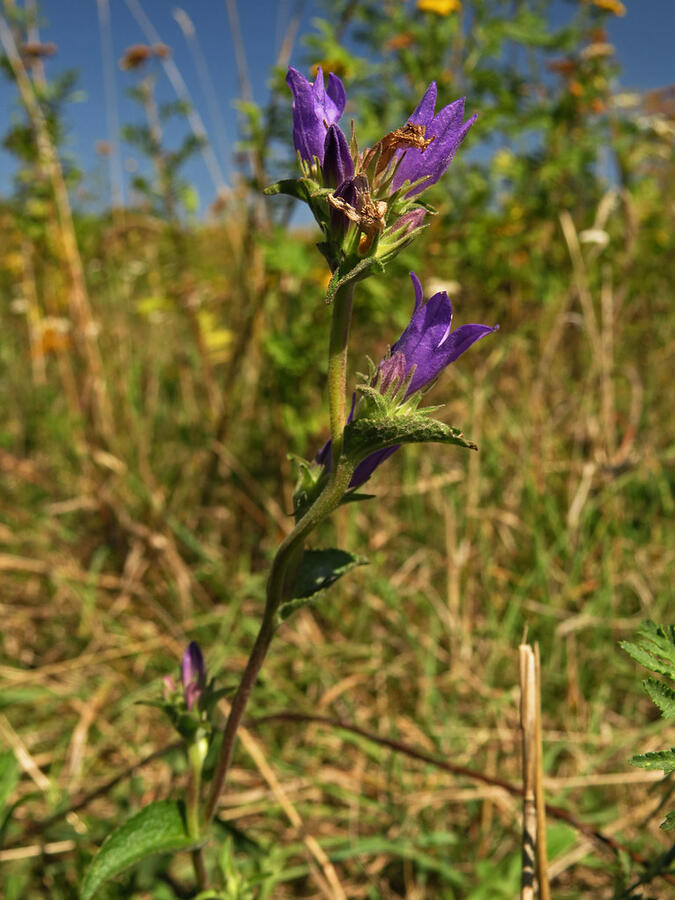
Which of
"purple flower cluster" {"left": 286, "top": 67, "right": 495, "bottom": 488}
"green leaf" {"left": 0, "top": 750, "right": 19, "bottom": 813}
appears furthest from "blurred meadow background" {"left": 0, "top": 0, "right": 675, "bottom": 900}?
"purple flower cluster" {"left": 286, "top": 67, "right": 495, "bottom": 488}

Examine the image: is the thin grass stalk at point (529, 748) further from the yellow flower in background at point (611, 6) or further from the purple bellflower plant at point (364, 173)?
the yellow flower in background at point (611, 6)

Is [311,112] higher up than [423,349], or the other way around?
[311,112]

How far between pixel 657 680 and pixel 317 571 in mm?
438

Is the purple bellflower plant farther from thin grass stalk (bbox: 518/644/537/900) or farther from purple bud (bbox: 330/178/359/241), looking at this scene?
thin grass stalk (bbox: 518/644/537/900)

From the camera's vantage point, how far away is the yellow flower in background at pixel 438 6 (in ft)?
8.13

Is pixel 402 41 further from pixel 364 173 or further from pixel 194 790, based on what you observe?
pixel 194 790

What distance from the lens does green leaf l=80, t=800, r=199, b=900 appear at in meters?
0.96

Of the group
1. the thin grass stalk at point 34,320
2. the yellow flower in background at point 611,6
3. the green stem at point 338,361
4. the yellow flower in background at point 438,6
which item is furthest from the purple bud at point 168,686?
the yellow flower in background at point 611,6

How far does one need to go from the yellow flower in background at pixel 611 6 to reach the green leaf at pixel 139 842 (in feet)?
12.1

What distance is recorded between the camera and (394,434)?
0.77 meters

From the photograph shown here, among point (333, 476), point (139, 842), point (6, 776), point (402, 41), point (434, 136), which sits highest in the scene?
point (402, 41)

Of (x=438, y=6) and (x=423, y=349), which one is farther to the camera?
(x=438, y=6)

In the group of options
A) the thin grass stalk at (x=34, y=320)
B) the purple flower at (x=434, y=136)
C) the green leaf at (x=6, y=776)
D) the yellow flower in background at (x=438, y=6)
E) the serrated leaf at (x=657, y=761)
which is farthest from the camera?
the thin grass stalk at (x=34, y=320)

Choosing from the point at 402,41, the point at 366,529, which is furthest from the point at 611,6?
the point at 366,529
